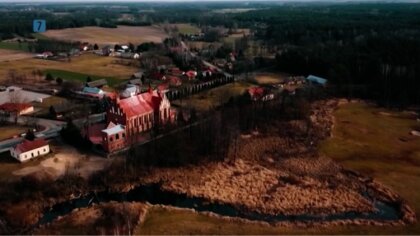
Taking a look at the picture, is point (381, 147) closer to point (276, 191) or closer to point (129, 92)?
point (276, 191)

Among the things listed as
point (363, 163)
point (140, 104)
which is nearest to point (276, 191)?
point (363, 163)

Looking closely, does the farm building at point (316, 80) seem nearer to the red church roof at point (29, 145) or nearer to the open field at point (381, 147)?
the open field at point (381, 147)

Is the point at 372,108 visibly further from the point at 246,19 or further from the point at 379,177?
the point at 246,19

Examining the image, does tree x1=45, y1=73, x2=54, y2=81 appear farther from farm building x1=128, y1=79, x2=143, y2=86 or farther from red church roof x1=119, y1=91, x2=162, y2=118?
red church roof x1=119, y1=91, x2=162, y2=118

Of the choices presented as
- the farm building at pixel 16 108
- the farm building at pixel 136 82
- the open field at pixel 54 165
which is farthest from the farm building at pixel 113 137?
the farm building at pixel 136 82

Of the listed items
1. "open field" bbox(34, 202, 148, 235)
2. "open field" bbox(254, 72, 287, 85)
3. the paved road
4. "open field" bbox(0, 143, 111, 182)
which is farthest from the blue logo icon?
"open field" bbox(34, 202, 148, 235)

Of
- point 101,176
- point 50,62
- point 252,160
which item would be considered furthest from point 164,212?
point 50,62
